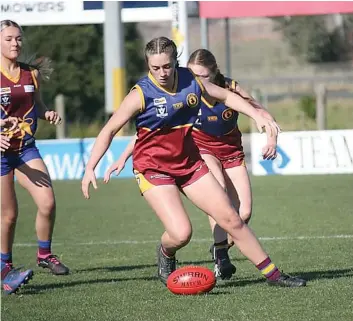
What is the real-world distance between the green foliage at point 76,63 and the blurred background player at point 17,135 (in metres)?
27.1

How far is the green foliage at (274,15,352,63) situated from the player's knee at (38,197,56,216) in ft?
129

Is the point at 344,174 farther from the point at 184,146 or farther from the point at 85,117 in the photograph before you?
the point at 85,117

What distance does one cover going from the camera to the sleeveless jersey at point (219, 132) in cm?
831

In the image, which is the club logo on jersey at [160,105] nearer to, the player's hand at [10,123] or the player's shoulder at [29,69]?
the player's hand at [10,123]

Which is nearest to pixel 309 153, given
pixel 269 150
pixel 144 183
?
pixel 144 183

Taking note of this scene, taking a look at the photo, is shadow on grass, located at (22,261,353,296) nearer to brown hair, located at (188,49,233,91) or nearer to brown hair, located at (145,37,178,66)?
brown hair, located at (188,49,233,91)

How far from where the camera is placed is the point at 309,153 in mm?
18156

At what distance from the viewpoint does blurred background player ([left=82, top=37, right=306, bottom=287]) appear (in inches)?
276

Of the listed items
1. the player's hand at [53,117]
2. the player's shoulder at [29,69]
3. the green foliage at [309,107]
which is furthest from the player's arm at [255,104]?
the green foliage at [309,107]

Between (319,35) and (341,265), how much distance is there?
3999 centimetres

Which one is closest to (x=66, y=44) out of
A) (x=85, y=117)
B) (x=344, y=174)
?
(x=85, y=117)

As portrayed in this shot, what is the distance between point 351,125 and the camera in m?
25.8

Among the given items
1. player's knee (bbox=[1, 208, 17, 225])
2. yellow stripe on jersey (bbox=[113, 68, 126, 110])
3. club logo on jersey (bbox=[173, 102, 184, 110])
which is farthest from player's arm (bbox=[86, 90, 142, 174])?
yellow stripe on jersey (bbox=[113, 68, 126, 110])

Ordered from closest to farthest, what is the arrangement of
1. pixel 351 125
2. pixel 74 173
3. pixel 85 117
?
pixel 74 173
pixel 351 125
pixel 85 117
